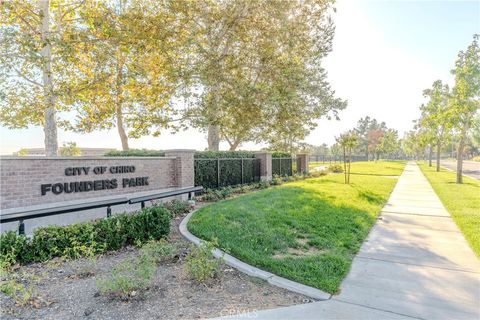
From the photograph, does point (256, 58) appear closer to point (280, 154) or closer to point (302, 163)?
point (280, 154)

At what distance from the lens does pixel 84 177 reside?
26.5 ft

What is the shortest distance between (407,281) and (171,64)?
1335 cm

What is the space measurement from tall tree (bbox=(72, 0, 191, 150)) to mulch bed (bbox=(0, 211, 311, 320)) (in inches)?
377

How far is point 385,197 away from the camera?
446 inches

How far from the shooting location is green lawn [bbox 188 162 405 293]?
14.5 ft

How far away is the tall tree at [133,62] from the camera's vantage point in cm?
1261

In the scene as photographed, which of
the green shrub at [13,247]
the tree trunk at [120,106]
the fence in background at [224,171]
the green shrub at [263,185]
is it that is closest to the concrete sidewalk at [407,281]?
the green shrub at [13,247]

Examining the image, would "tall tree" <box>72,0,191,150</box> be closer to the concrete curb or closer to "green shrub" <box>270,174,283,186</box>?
"green shrub" <box>270,174,283,186</box>

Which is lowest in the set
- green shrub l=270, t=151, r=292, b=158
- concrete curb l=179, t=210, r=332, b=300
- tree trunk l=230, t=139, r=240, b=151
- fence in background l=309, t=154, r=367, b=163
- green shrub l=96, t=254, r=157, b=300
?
concrete curb l=179, t=210, r=332, b=300

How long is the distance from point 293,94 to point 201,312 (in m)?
12.6

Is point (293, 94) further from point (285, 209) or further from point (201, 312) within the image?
point (201, 312)

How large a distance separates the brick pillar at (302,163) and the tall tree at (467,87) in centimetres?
975

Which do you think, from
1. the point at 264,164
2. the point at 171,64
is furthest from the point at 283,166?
the point at 171,64

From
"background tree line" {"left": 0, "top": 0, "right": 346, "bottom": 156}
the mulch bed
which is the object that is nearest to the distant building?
"background tree line" {"left": 0, "top": 0, "right": 346, "bottom": 156}
